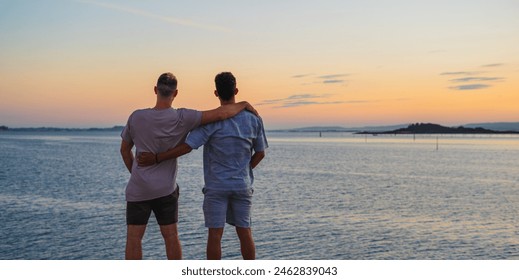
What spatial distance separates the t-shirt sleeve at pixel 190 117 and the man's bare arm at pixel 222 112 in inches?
1.6

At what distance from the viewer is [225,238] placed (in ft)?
77.8

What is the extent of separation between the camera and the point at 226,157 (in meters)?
5.20

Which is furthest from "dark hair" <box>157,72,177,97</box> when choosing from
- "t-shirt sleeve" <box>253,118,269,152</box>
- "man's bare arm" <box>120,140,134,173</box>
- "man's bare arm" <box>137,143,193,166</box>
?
"t-shirt sleeve" <box>253,118,269,152</box>

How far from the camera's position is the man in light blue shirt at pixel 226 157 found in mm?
5129

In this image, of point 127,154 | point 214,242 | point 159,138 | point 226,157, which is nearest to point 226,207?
point 214,242

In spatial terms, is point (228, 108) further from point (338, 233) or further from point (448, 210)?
point (448, 210)

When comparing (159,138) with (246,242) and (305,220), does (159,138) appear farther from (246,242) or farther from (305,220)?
(305,220)

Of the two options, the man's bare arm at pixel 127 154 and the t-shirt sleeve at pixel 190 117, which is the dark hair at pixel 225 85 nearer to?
the t-shirt sleeve at pixel 190 117

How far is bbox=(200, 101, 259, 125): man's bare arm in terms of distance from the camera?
16.7ft

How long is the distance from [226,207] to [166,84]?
1.34m

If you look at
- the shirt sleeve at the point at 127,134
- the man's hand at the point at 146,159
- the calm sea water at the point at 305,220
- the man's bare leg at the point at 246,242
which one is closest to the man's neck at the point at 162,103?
the shirt sleeve at the point at 127,134

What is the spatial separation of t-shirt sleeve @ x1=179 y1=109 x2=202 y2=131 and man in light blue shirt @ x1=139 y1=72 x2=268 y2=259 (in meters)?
0.07

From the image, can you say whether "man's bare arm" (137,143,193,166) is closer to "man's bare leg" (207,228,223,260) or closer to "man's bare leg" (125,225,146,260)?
"man's bare leg" (125,225,146,260)
